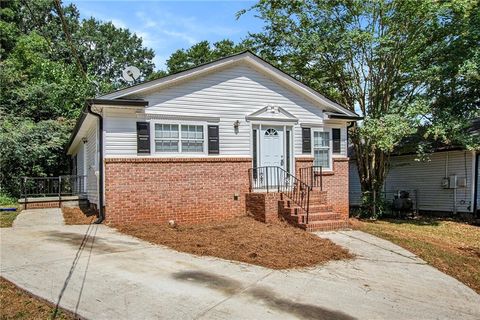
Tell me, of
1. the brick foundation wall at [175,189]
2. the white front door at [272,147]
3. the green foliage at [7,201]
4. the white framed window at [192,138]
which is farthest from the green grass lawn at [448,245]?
the green foliage at [7,201]

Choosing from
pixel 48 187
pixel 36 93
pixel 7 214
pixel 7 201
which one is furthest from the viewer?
pixel 36 93

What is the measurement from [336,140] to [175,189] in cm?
600

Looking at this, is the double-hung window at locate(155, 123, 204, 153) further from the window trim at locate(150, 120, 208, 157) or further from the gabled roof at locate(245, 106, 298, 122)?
the gabled roof at locate(245, 106, 298, 122)

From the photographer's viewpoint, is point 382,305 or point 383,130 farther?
point 383,130

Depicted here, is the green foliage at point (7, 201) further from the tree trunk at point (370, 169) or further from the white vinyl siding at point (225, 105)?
the tree trunk at point (370, 169)

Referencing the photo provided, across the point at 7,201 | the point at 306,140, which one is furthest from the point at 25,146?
the point at 306,140

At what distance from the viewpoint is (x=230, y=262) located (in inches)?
290

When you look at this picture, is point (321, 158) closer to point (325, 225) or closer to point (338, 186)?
point (338, 186)

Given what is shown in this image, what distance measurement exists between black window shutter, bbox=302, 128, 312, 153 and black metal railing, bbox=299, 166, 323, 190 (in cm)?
60

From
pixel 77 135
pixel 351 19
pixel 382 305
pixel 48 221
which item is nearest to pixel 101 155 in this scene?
pixel 48 221

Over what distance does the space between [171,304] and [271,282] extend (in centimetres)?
177

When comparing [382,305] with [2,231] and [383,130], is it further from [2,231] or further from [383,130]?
[383,130]

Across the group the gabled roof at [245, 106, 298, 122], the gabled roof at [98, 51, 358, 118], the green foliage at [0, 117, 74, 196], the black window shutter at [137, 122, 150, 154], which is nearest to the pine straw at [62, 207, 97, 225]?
the black window shutter at [137, 122, 150, 154]

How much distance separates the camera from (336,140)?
47.1ft
